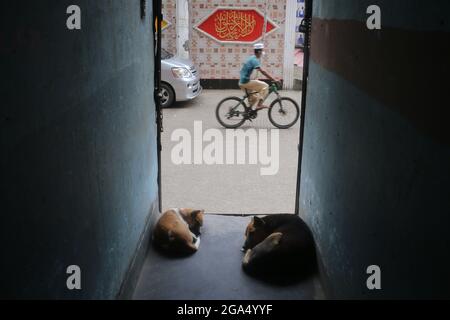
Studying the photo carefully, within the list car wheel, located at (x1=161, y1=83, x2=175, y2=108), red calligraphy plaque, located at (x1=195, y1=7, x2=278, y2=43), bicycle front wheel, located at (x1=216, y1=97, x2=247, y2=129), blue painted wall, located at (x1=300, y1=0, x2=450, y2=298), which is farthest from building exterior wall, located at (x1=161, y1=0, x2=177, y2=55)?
blue painted wall, located at (x1=300, y1=0, x2=450, y2=298)

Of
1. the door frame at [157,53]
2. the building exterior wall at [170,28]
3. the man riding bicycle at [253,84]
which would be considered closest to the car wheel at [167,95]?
the man riding bicycle at [253,84]

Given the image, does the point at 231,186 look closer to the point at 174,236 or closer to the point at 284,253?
the point at 174,236

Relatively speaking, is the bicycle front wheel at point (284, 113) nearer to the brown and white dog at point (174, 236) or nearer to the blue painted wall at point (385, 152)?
the brown and white dog at point (174, 236)

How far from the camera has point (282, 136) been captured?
990 centimetres

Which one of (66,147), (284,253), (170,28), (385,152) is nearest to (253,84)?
(170,28)

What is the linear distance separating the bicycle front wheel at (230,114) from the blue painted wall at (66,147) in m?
5.85

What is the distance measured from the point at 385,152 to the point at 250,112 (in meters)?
7.73

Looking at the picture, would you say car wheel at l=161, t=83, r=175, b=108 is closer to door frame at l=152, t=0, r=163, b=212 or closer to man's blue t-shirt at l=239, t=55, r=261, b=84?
man's blue t-shirt at l=239, t=55, r=261, b=84

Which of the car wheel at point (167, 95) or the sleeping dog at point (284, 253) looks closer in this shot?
the sleeping dog at point (284, 253)

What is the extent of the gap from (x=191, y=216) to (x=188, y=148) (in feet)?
11.7

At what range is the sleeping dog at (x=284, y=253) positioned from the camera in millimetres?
4382

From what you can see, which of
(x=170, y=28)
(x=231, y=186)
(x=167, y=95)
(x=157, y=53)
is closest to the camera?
(x=157, y=53)

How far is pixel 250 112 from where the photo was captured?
10281mm

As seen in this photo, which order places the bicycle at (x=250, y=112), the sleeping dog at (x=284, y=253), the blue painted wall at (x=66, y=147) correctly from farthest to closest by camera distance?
the bicycle at (x=250, y=112), the sleeping dog at (x=284, y=253), the blue painted wall at (x=66, y=147)
